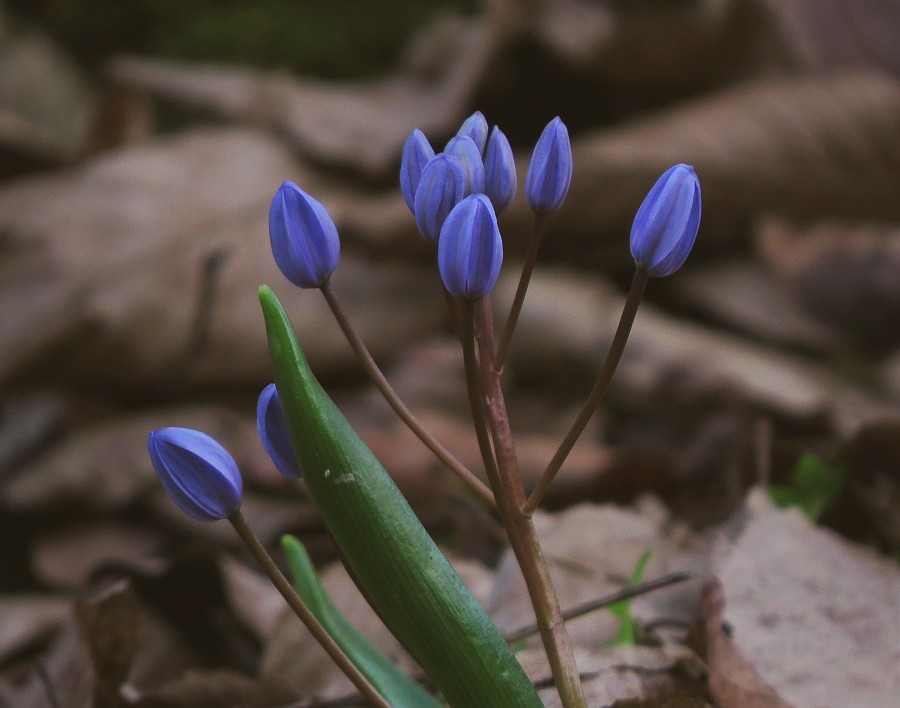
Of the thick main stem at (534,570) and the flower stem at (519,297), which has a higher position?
the flower stem at (519,297)

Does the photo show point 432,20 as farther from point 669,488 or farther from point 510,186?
point 510,186

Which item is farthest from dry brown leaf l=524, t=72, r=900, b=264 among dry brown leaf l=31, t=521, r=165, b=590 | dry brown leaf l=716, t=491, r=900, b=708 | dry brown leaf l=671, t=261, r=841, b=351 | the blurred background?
dry brown leaf l=716, t=491, r=900, b=708

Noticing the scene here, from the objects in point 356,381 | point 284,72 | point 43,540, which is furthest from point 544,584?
point 284,72

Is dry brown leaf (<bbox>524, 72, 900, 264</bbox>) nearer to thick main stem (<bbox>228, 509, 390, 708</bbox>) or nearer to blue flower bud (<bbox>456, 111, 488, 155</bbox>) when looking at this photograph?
blue flower bud (<bbox>456, 111, 488, 155</bbox>)

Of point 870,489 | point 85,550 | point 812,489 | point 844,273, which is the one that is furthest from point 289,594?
point 844,273

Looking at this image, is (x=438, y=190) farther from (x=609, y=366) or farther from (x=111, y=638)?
(x=111, y=638)

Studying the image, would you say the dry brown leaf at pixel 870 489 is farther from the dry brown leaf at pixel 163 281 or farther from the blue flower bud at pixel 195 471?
the dry brown leaf at pixel 163 281

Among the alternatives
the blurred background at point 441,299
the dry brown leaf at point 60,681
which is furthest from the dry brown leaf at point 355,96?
the dry brown leaf at point 60,681
